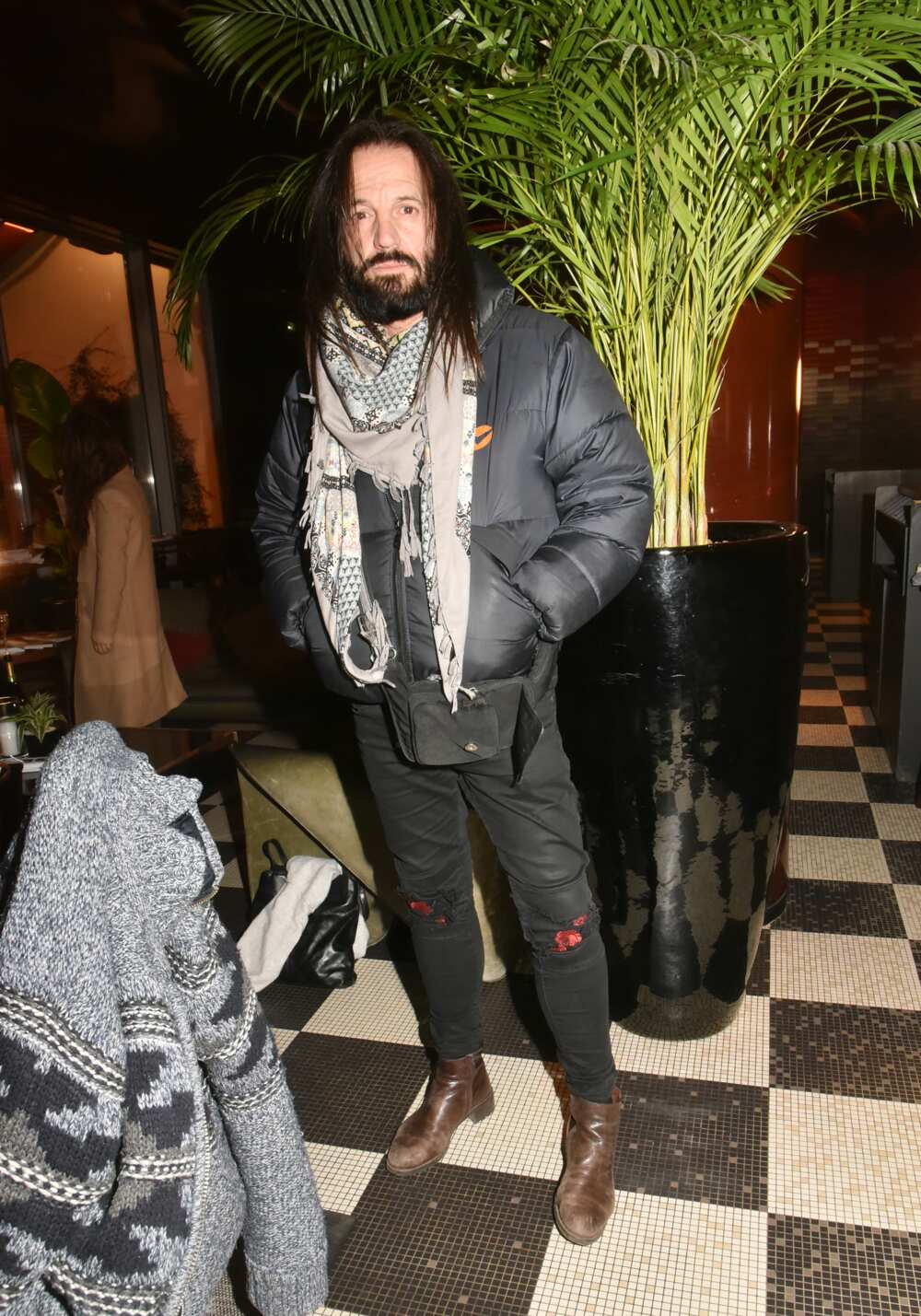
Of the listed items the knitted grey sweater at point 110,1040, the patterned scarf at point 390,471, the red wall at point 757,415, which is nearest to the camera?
the knitted grey sweater at point 110,1040

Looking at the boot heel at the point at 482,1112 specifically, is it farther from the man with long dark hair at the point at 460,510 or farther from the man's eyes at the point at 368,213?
the man's eyes at the point at 368,213

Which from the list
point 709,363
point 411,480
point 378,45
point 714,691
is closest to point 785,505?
point 709,363

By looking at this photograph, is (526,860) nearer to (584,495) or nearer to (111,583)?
(584,495)

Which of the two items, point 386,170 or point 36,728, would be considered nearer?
point 386,170

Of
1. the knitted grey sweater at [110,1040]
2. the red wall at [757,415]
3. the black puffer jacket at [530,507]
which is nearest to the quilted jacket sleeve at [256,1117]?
the knitted grey sweater at [110,1040]

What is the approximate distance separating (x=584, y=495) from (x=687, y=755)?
552 millimetres

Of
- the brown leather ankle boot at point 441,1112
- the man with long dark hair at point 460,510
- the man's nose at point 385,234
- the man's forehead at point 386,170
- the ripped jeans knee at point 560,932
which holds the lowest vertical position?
the brown leather ankle boot at point 441,1112

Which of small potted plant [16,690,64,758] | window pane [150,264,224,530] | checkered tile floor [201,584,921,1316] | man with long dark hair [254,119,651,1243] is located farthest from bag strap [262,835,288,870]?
window pane [150,264,224,530]

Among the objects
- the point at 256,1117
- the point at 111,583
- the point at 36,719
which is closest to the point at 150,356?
the point at 111,583

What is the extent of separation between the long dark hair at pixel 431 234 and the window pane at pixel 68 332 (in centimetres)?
409

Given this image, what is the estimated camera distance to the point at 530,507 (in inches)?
51.5

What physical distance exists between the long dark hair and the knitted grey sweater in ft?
2.36

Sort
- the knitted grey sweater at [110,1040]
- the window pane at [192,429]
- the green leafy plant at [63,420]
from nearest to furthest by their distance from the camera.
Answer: the knitted grey sweater at [110,1040], the green leafy plant at [63,420], the window pane at [192,429]

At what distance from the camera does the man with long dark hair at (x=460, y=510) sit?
1267 millimetres
